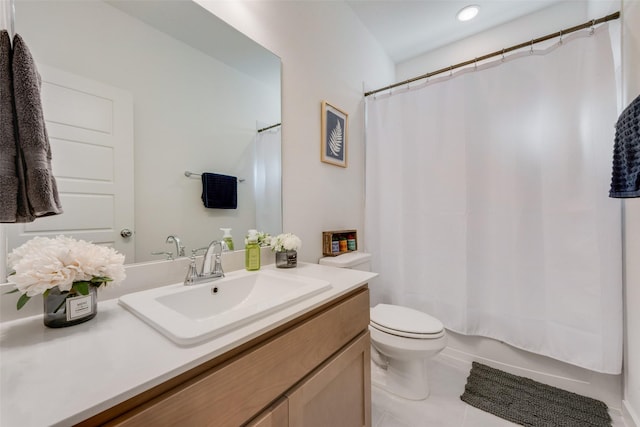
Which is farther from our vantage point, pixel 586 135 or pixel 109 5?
pixel 586 135

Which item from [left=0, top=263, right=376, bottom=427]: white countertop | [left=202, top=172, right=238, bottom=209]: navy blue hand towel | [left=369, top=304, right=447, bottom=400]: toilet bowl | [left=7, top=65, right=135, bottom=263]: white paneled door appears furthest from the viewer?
[left=369, top=304, right=447, bottom=400]: toilet bowl

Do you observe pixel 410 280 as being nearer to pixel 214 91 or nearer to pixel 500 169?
pixel 500 169

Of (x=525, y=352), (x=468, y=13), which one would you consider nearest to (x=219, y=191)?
(x=525, y=352)

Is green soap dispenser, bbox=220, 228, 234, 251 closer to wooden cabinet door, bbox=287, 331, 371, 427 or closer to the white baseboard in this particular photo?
wooden cabinet door, bbox=287, 331, 371, 427

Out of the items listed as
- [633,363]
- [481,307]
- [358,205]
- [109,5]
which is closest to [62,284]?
[109,5]

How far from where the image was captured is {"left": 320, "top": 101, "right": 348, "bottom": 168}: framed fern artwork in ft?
5.37

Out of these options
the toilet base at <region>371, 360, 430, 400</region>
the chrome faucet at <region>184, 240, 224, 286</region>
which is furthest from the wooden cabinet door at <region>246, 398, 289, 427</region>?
the toilet base at <region>371, 360, 430, 400</region>

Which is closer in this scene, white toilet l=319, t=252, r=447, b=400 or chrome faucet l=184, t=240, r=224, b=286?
chrome faucet l=184, t=240, r=224, b=286

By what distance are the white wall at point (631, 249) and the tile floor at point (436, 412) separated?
0.21m

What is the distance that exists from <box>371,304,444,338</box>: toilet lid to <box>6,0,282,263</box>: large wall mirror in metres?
0.79

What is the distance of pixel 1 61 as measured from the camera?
56cm

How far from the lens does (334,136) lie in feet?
5.76

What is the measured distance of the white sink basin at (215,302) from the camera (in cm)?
58

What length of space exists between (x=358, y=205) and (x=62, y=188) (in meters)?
1.73
